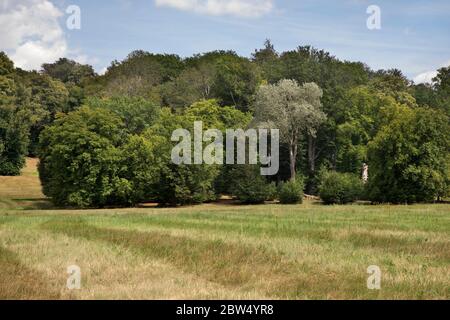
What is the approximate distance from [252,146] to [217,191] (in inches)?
322

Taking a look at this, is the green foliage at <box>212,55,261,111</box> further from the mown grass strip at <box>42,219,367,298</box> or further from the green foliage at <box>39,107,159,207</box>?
the mown grass strip at <box>42,219,367,298</box>

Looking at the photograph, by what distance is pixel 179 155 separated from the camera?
68.1 meters

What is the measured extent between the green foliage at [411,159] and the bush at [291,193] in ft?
27.0

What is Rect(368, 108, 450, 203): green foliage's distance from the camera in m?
63.0

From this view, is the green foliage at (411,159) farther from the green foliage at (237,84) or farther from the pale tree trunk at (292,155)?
the green foliage at (237,84)

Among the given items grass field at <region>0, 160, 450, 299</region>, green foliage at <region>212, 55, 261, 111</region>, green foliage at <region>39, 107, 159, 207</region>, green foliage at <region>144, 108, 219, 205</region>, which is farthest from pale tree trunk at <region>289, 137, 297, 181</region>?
grass field at <region>0, 160, 450, 299</region>

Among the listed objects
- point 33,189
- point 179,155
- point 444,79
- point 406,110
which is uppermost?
point 444,79

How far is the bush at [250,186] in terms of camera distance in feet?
233

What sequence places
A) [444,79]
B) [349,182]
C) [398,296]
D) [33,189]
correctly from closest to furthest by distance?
[398,296] < [349,182] < [33,189] < [444,79]

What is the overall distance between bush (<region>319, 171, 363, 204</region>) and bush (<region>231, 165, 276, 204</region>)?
7612 millimetres

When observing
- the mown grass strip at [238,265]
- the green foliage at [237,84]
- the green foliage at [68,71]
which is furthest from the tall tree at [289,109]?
the green foliage at [68,71]

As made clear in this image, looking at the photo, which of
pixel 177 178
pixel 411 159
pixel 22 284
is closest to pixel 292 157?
pixel 411 159
